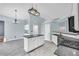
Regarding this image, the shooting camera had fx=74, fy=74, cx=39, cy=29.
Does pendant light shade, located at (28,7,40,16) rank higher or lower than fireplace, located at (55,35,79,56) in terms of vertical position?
higher

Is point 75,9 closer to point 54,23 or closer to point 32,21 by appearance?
point 54,23

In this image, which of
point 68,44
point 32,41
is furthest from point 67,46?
point 32,41

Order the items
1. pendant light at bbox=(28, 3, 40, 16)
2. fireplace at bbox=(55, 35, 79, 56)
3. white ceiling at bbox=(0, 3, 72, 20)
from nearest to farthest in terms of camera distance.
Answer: fireplace at bbox=(55, 35, 79, 56) < white ceiling at bbox=(0, 3, 72, 20) < pendant light at bbox=(28, 3, 40, 16)

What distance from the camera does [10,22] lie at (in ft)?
6.14

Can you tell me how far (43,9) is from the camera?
1654 mm

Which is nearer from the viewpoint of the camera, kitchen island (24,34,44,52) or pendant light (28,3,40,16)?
pendant light (28,3,40,16)

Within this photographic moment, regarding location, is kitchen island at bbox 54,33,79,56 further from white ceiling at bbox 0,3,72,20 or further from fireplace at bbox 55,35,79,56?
white ceiling at bbox 0,3,72,20

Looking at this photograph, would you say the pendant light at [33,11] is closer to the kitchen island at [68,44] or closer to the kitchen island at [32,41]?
the kitchen island at [32,41]

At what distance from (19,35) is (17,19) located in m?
0.38

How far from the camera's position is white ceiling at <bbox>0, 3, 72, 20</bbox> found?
1501mm

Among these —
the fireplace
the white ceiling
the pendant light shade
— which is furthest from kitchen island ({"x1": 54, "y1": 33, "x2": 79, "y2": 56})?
the pendant light shade

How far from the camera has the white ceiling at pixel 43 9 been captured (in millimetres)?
1501

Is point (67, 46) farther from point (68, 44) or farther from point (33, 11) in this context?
point (33, 11)

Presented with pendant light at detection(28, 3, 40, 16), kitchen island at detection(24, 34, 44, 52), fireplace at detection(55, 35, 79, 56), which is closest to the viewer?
fireplace at detection(55, 35, 79, 56)
